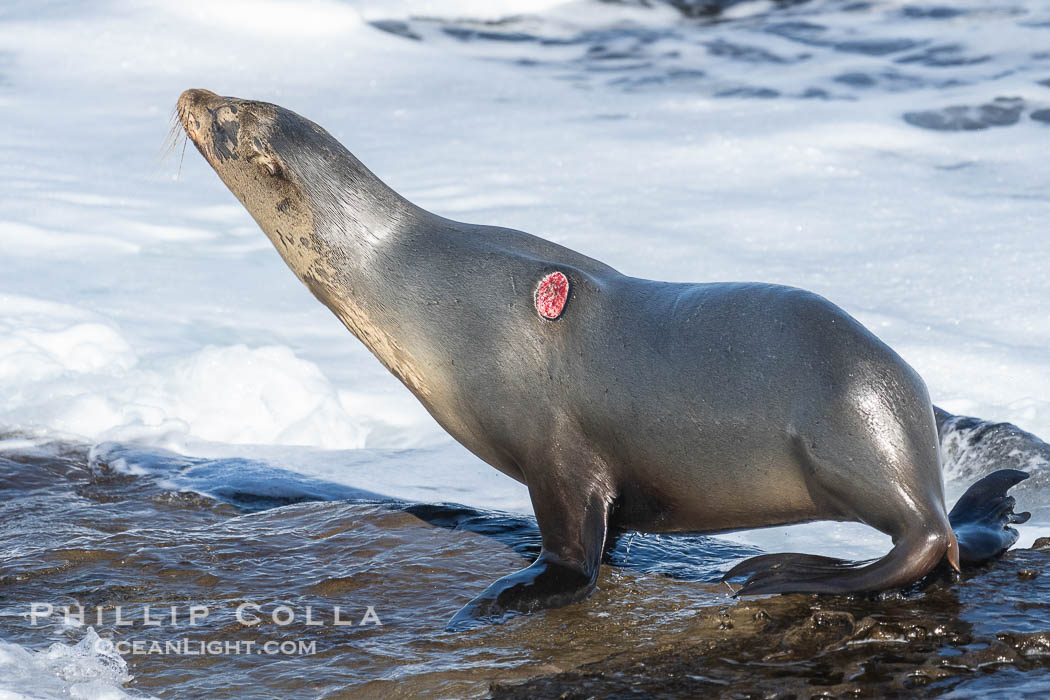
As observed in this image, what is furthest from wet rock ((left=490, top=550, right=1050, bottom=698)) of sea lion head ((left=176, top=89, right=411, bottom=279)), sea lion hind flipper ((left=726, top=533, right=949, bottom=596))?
sea lion head ((left=176, top=89, right=411, bottom=279))

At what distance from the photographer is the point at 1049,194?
1030 cm

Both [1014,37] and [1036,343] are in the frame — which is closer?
[1036,343]

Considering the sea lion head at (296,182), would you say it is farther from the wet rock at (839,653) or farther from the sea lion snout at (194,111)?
the wet rock at (839,653)

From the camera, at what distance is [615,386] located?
12.4 feet

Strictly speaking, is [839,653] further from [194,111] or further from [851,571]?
[194,111]

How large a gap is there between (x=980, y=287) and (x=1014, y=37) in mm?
8178

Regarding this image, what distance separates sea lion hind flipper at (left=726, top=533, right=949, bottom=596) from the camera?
325 centimetres

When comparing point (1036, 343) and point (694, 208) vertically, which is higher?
point (694, 208)

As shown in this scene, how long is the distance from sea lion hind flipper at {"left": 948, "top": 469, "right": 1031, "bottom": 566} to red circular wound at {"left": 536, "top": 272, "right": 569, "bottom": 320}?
135 cm

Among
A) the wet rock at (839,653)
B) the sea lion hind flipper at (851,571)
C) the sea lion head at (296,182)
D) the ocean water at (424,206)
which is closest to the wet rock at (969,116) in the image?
the ocean water at (424,206)

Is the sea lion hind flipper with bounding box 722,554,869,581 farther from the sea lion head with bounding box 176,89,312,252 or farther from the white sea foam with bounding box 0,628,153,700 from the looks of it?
the sea lion head with bounding box 176,89,312,252

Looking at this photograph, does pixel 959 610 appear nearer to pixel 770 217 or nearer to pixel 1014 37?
pixel 770 217

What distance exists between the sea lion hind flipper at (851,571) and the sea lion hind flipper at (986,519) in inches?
18.6

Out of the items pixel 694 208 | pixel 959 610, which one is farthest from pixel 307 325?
pixel 959 610
